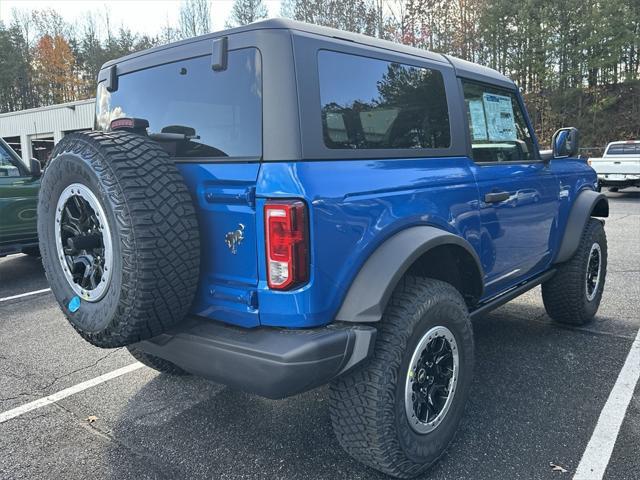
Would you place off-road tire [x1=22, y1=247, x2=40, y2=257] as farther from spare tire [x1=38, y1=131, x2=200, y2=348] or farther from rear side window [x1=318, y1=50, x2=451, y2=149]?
rear side window [x1=318, y1=50, x2=451, y2=149]

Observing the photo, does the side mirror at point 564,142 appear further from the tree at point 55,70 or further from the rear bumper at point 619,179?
the tree at point 55,70

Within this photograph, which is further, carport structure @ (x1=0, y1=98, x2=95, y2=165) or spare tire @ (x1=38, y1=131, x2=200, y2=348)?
carport structure @ (x1=0, y1=98, x2=95, y2=165)

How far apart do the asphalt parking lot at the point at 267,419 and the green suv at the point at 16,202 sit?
2.38 m

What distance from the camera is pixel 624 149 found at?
15.5m

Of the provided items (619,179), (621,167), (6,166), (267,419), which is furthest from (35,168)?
(619,179)

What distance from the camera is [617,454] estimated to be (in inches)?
95.6

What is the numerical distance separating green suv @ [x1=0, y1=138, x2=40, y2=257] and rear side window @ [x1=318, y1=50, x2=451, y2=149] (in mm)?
5249

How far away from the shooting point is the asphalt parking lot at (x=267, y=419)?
2.41 metres

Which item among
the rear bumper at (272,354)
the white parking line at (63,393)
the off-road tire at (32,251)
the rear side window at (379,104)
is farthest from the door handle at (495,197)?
the off-road tire at (32,251)

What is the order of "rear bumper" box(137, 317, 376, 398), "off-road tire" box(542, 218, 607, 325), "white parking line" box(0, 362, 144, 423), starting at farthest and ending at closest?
"off-road tire" box(542, 218, 607, 325), "white parking line" box(0, 362, 144, 423), "rear bumper" box(137, 317, 376, 398)

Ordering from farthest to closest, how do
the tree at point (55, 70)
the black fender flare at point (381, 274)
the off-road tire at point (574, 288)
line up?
the tree at point (55, 70) → the off-road tire at point (574, 288) → the black fender flare at point (381, 274)

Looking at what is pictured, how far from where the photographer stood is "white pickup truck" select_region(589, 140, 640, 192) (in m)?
14.4

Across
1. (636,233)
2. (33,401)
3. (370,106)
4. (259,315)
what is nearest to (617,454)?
(259,315)

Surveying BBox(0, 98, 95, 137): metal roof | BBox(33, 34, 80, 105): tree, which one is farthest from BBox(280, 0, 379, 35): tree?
BBox(33, 34, 80, 105): tree
